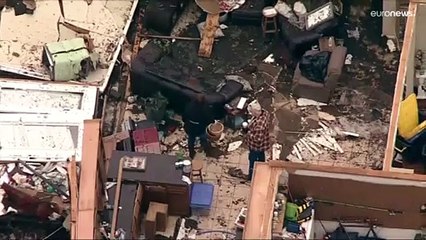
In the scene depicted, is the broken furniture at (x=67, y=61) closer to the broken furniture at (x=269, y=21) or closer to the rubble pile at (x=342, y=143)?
the broken furniture at (x=269, y=21)

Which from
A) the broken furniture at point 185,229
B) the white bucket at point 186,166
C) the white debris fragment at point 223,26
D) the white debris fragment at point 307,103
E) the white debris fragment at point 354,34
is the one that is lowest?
the broken furniture at point 185,229

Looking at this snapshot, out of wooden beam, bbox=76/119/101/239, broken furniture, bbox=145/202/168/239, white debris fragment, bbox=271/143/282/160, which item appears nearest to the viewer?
wooden beam, bbox=76/119/101/239

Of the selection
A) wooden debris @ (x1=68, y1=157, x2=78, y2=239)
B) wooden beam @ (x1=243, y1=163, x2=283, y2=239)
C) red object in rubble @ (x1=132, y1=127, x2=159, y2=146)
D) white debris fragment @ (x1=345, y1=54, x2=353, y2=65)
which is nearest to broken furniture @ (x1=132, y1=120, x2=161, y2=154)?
red object in rubble @ (x1=132, y1=127, x2=159, y2=146)

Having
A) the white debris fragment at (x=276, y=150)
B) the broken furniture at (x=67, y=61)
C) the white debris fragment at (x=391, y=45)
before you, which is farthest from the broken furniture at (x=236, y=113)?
the white debris fragment at (x=391, y=45)

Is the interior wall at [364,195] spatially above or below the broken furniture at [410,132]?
below

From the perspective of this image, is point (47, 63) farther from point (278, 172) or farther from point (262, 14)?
point (278, 172)

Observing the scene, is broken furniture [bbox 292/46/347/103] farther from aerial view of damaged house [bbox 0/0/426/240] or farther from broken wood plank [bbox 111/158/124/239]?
broken wood plank [bbox 111/158/124/239]

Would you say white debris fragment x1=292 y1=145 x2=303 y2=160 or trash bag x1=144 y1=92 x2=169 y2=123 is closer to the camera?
white debris fragment x1=292 y1=145 x2=303 y2=160

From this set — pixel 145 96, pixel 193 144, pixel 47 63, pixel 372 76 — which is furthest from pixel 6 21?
pixel 372 76
